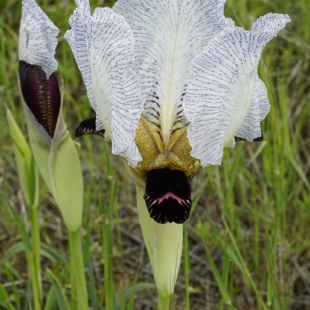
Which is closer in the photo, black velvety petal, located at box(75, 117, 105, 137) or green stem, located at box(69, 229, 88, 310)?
black velvety petal, located at box(75, 117, 105, 137)

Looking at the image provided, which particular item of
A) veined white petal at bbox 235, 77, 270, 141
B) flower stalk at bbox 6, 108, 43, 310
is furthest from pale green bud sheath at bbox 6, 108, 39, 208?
veined white petal at bbox 235, 77, 270, 141

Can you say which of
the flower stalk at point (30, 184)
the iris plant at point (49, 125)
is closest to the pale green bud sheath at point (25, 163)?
the flower stalk at point (30, 184)

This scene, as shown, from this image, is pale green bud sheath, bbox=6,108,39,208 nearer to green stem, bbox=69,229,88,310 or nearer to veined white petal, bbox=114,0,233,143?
green stem, bbox=69,229,88,310

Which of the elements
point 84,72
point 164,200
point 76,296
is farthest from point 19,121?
point 164,200

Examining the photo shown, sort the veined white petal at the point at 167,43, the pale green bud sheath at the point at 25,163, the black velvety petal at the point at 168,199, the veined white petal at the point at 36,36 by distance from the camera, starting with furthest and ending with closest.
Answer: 1. the pale green bud sheath at the point at 25,163
2. the veined white petal at the point at 36,36
3. the veined white petal at the point at 167,43
4. the black velvety petal at the point at 168,199

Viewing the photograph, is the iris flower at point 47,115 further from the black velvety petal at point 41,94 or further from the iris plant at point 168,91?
the iris plant at point 168,91

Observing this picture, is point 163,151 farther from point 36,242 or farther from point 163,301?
point 36,242

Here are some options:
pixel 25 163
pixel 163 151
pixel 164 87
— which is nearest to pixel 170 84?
pixel 164 87
